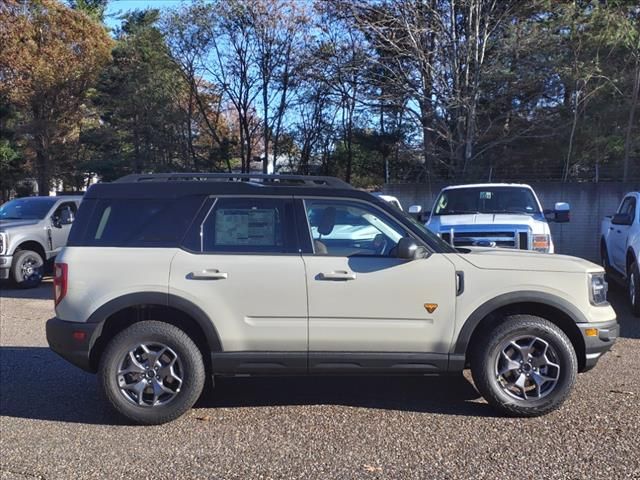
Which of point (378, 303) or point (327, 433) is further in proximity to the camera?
point (378, 303)

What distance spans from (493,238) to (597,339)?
168 inches

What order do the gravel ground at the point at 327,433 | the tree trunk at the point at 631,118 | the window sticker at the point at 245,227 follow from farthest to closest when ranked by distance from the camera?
the tree trunk at the point at 631,118, the window sticker at the point at 245,227, the gravel ground at the point at 327,433

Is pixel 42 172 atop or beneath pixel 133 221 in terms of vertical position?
atop

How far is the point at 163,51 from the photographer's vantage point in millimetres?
29250

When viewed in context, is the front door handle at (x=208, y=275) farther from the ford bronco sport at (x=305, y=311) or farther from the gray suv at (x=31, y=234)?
the gray suv at (x=31, y=234)

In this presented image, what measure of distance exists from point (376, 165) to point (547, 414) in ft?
75.4

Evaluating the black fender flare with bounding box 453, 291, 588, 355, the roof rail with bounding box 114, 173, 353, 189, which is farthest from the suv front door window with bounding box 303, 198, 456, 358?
the roof rail with bounding box 114, 173, 353, 189

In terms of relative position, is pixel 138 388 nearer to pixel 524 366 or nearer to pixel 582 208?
pixel 524 366

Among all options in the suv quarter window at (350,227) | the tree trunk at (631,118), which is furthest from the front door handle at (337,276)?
the tree trunk at (631,118)

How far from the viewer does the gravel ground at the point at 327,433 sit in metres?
4.16

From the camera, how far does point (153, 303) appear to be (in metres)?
4.93

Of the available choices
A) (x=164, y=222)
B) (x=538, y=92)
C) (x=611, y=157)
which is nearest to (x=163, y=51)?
(x=538, y=92)

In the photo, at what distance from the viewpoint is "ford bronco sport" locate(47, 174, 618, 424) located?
4930mm

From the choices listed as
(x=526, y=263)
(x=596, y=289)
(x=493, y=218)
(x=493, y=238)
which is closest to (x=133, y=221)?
(x=526, y=263)
